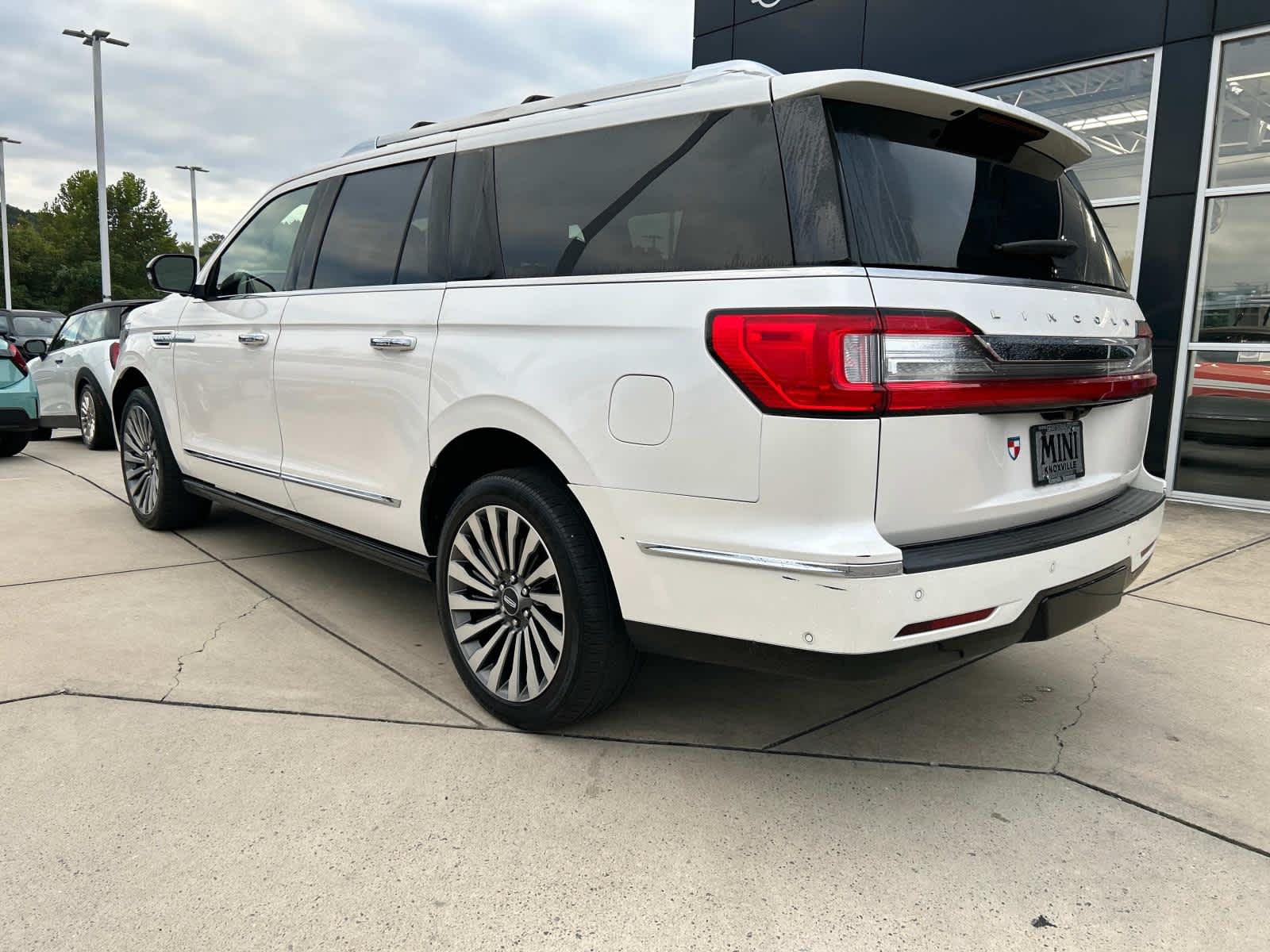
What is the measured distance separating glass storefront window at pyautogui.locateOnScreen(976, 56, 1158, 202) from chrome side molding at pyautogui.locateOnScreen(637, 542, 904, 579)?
6.67 meters

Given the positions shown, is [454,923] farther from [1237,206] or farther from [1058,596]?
[1237,206]

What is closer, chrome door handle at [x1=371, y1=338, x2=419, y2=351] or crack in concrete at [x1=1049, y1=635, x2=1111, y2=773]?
crack in concrete at [x1=1049, y1=635, x2=1111, y2=773]

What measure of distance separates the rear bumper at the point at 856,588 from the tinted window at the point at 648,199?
26.1 inches

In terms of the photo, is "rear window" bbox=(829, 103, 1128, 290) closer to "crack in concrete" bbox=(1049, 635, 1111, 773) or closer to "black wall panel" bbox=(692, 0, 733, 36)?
"crack in concrete" bbox=(1049, 635, 1111, 773)

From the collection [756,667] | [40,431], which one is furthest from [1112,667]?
[40,431]

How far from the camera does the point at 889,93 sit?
2271mm

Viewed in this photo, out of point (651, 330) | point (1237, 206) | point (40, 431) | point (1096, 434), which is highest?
point (1237, 206)

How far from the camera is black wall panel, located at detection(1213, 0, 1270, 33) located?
21.6 ft

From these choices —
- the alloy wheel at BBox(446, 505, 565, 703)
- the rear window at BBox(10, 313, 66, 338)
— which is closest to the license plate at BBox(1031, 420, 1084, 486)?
the alloy wheel at BBox(446, 505, 565, 703)

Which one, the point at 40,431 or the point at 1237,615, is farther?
the point at 40,431

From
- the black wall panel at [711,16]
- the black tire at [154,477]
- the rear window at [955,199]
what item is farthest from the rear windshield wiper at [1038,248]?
the black wall panel at [711,16]

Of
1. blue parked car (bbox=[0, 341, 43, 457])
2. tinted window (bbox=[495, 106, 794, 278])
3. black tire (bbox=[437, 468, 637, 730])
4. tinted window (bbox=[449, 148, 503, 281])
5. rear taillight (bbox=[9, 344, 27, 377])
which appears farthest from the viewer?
rear taillight (bbox=[9, 344, 27, 377])

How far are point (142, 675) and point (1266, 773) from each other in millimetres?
3718

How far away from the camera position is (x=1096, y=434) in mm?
2695
